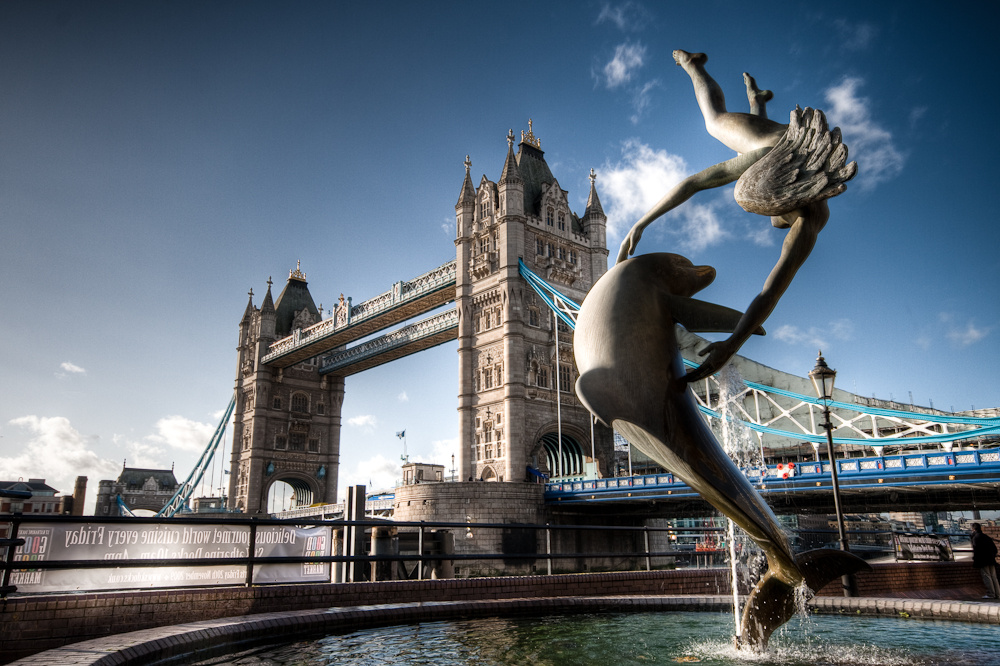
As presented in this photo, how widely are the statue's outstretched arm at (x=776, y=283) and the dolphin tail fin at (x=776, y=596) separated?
5.21ft

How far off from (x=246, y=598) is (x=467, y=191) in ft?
109

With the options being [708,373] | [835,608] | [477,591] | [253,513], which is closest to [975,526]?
[835,608]

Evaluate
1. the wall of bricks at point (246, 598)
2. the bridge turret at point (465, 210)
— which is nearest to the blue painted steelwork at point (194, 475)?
the bridge turret at point (465, 210)

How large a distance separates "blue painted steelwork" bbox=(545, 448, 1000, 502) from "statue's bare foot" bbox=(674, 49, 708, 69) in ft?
41.6

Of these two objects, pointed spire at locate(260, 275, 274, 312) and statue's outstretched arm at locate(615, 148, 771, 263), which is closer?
statue's outstretched arm at locate(615, 148, 771, 263)

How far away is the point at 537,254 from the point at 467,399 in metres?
8.18

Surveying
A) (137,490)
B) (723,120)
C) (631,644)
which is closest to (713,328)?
(723,120)

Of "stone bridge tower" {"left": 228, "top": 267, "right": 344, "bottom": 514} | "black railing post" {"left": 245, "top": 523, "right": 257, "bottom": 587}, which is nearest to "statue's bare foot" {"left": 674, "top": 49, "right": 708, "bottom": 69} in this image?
"black railing post" {"left": 245, "top": 523, "right": 257, "bottom": 587}

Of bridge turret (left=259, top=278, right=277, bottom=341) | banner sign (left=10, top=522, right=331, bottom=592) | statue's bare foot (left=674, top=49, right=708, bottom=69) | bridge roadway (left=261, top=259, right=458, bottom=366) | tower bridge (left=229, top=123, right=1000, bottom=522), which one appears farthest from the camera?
bridge turret (left=259, top=278, right=277, bottom=341)

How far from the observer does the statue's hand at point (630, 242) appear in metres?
4.89

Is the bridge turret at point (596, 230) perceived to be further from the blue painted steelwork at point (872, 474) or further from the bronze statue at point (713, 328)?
the bronze statue at point (713, 328)

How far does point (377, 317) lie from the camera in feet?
135

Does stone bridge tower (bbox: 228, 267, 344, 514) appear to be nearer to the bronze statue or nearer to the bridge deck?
the bridge deck

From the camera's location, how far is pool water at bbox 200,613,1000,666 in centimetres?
473
